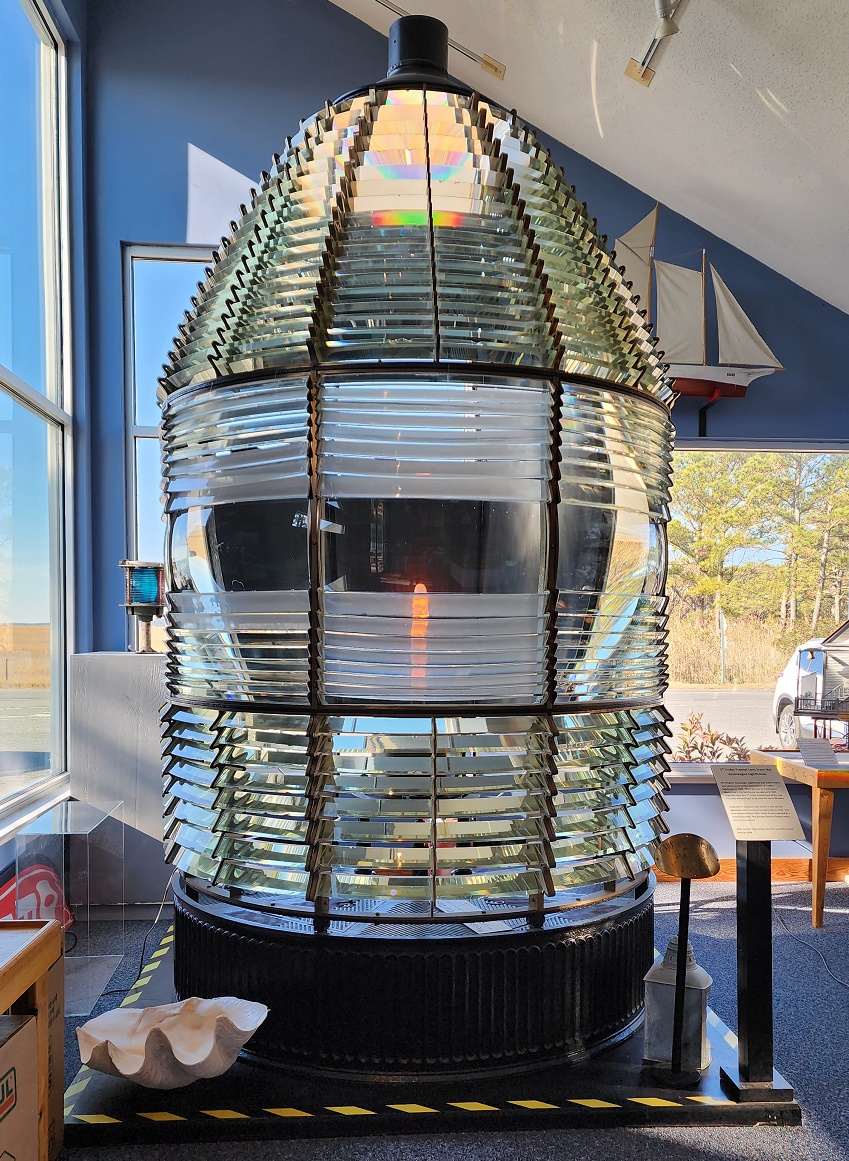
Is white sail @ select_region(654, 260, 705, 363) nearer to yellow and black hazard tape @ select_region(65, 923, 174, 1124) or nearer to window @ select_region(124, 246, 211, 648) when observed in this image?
window @ select_region(124, 246, 211, 648)

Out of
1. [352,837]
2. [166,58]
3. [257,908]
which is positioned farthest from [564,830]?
[166,58]

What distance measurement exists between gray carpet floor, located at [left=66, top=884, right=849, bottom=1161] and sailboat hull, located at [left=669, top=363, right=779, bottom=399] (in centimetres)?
219

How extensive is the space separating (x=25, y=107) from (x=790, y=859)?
13.8 feet

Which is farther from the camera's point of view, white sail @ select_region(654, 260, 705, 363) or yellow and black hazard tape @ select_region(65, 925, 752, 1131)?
white sail @ select_region(654, 260, 705, 363)

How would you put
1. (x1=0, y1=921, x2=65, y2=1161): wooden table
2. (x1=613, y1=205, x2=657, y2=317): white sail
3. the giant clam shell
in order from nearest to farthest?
(x1=0, y1=921, x2=65, y2=1161): wooden table → the giant clam shell → (x1=613, y1=205, x2=657, y2=317): white sail

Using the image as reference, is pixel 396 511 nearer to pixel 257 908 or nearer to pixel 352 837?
pixel 352 837

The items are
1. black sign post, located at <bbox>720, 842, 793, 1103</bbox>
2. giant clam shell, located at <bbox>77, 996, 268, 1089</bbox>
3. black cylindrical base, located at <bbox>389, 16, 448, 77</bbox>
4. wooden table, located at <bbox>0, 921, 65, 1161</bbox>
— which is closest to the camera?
wooden table, located at <bbox>0, 921, 65, 1161</bbox>

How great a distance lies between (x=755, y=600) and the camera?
415 centimetres

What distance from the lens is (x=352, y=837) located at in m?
1.54

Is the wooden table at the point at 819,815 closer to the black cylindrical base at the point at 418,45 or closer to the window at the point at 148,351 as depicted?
the black cylindrical base at the point at 418,45

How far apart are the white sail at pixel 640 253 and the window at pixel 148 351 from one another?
1.75 meters

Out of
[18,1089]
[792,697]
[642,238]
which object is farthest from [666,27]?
[18,1089]

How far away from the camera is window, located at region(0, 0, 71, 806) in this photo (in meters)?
3.17

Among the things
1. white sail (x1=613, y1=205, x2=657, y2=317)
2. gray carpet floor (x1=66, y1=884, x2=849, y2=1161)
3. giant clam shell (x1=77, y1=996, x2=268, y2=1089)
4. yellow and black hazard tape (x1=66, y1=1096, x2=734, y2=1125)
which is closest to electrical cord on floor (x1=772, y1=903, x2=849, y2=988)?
gray carpet floor (x1=66, y1=884, x2=849, y2=1161)
